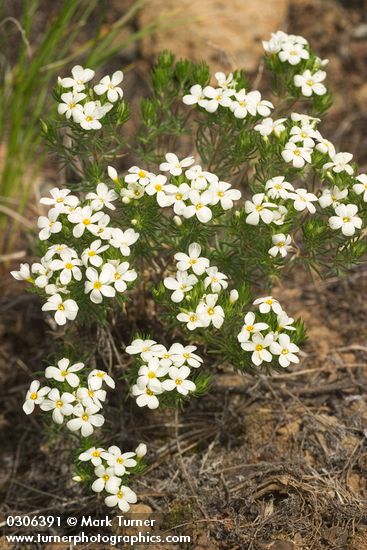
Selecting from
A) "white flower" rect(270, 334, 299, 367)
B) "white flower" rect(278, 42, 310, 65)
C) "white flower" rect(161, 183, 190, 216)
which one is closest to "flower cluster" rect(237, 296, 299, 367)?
"white flower" rect(270, 334, 299, 367)

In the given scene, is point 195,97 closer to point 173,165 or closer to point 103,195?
point 173,165

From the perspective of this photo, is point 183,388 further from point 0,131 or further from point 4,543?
point 0,131

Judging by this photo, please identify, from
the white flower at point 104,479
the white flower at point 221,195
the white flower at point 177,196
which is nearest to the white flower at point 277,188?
the white flower at point 221,195

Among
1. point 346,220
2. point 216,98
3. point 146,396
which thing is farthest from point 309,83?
point 146,396

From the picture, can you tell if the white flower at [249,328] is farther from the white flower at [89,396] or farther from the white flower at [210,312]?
the white flower at [89,396]

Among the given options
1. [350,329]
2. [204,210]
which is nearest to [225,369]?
[350,329]

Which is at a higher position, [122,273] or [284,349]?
[122,273]
